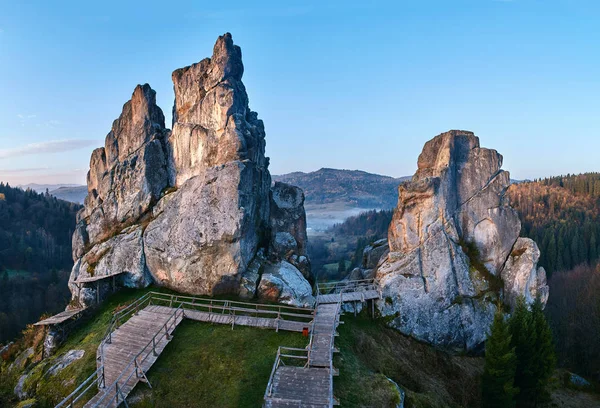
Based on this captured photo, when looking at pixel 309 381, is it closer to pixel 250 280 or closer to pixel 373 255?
pixel 250 280

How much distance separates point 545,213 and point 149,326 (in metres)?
127

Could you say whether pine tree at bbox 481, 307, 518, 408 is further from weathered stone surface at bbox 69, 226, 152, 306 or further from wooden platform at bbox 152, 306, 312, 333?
weathered stone surface at bbox 69, 226, 152, 306

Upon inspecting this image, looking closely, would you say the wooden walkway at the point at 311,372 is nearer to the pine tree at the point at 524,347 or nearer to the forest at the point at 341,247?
the pine tree at the point at 524,347

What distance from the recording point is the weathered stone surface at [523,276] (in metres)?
35.1

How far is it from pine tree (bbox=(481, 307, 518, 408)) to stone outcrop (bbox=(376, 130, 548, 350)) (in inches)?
309

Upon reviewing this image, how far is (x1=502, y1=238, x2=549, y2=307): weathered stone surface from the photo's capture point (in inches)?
1382

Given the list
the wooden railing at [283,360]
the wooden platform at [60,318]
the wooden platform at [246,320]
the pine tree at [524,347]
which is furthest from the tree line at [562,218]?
the wooden platform at [60,318]

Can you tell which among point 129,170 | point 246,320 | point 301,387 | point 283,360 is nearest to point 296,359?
point 283,360

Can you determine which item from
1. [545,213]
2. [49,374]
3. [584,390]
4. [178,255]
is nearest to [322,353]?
[178,255]

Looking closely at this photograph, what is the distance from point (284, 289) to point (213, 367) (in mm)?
9654

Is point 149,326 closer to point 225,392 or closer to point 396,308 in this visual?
point 225,392

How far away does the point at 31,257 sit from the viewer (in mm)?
104688

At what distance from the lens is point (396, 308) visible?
113ft

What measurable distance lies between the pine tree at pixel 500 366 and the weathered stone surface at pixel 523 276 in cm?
1035
